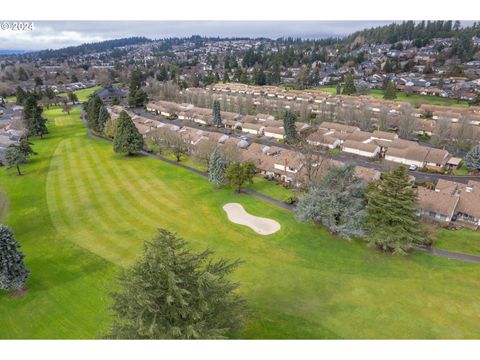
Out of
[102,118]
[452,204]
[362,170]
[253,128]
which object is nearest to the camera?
[452,204]

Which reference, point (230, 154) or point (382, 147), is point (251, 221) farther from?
point (382, 147)

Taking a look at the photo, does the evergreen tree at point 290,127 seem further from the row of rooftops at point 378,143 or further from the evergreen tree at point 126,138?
the evergreen tree at point 126,138

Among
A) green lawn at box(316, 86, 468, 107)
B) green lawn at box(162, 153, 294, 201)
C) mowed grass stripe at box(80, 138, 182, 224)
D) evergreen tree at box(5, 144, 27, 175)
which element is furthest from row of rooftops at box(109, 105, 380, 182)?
green lawn at box(316, 86, 468, 107)

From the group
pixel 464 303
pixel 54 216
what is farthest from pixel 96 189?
pixel 464 303

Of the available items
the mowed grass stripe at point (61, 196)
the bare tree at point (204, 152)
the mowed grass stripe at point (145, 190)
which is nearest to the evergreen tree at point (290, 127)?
the bare tree at point (204, 152)

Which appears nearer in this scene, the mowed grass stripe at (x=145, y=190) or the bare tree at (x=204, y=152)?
the mowed grass stripe at (x=145, y=190)

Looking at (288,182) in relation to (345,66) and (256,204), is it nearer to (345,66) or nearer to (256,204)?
(256,204)

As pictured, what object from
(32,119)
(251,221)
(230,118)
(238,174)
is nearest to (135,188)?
(238,174)
